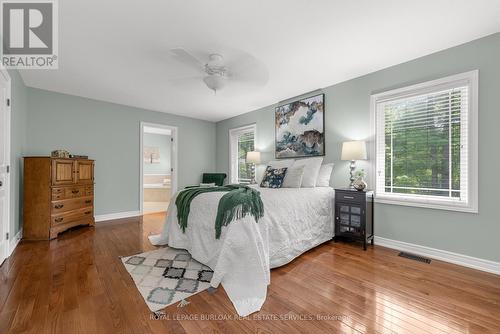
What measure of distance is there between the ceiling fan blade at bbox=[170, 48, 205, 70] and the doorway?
178 cm

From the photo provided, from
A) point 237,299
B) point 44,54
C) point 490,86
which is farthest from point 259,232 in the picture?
point 44,54

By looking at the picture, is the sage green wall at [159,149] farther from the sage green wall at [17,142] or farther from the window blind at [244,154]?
the sage green wall at [17,142]

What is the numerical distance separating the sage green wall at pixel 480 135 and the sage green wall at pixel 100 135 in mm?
3816

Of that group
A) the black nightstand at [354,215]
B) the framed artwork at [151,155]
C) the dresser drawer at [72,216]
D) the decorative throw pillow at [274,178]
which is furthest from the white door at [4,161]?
the framed artwork at [151,155]

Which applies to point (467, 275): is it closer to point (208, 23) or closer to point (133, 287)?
point (133, 287)

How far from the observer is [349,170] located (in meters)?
3.32

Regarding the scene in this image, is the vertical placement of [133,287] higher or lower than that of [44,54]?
lower

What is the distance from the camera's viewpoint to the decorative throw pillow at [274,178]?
133 inches

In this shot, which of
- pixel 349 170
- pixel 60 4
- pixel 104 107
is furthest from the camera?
pixel 104 107

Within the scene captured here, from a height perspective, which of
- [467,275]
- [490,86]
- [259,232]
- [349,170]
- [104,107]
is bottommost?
[467,275]

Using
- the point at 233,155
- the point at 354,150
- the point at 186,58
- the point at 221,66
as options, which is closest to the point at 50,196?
the point at 186,58

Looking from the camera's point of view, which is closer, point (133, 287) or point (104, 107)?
point (133, 287)

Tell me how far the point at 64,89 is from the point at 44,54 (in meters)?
1.34

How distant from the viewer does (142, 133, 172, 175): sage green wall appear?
823 centimetres
